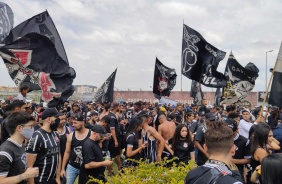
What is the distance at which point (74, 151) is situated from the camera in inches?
249

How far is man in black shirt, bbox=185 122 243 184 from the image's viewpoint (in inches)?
102

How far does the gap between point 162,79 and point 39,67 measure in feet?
31.8

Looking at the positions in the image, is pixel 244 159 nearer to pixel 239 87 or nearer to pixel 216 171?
pixel 216 171

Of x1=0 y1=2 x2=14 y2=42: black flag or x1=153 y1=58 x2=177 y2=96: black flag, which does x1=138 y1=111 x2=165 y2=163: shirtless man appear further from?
x1=153 y1=58 x2=177 y2=96: black flag

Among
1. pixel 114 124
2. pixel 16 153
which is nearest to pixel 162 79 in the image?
pixel 114 124

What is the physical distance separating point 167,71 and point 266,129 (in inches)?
528

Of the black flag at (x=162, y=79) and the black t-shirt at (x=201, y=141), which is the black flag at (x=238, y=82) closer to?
the black flag at (x=162, y=79)

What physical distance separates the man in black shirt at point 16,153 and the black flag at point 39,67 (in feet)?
14.3

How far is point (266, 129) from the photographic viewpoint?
4906 mm

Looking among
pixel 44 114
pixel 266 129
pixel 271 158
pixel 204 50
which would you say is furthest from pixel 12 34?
pixel 271 158

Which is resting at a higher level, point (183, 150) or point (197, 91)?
point (197, 91)

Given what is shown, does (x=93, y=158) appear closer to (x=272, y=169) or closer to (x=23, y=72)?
(x=272, y=169)

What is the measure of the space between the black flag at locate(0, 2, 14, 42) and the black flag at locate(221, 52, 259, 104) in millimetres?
9417

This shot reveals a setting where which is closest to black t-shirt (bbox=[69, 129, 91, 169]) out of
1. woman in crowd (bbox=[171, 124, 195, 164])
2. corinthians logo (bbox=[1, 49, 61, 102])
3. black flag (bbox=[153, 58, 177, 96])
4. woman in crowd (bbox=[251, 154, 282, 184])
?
woman in crowd (bbox=[171, 124, 195, 164])
